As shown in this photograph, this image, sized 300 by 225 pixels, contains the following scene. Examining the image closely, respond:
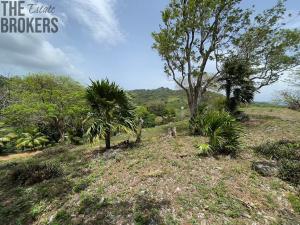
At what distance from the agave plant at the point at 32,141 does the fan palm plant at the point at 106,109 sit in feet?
50.9

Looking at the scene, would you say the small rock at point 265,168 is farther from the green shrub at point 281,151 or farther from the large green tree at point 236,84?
the large green tree at point 236,84

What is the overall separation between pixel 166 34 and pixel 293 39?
10.7 meters

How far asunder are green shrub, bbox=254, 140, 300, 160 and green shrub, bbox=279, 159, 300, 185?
950 millimetres

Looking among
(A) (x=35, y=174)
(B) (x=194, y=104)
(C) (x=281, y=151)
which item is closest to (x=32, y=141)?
(A) (x=35, y=174)

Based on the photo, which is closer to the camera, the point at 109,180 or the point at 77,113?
the point at 109,180

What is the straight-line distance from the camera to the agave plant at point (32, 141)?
22.4m

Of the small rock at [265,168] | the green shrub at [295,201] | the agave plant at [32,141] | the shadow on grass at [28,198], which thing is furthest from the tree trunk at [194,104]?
the agave plant at [32,141]

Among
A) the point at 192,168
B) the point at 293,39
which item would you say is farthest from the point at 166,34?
the point at 192,168

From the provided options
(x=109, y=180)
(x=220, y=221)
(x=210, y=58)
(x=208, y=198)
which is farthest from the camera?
(x=210, y=58)

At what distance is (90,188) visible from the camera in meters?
6.92

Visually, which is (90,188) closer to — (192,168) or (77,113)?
(192,168)

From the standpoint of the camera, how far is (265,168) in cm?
732

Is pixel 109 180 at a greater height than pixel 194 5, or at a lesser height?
lesser

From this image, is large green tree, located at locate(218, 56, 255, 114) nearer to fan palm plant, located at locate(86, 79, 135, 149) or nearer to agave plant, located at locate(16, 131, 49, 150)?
fan palm plant, located at locate(86, 79, 135, 149)
